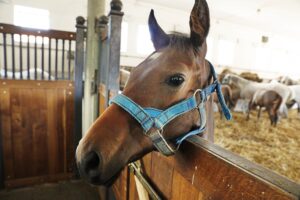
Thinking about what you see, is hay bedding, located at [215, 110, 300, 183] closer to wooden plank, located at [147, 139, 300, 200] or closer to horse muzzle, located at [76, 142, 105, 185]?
wooden plank, located at [147, 139, 300, 200]

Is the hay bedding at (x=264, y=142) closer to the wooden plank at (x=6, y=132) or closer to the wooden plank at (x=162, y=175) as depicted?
the wooden plank at (x=162, y=175)

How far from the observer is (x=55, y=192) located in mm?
1927

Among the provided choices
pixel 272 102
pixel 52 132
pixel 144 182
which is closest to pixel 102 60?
pixel 52 132

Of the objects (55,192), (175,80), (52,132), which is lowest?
(55,192)

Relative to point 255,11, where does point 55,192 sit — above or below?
below

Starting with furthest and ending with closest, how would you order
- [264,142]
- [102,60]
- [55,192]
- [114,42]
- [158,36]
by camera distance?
[264,142] < [55,192] < [102,60] < [114,42] < [158,36]

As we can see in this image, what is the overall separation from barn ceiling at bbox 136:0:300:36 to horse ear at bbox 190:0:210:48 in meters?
6.56

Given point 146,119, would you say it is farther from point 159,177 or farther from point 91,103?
point 91,103

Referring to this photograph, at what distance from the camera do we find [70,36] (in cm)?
195

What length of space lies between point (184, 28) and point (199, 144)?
8043 millimetres

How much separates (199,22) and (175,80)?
213 millimetres

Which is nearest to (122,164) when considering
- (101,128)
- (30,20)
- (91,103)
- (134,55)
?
(101,128)

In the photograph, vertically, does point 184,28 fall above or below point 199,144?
above

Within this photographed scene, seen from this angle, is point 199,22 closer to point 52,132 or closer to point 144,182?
point 144,182
